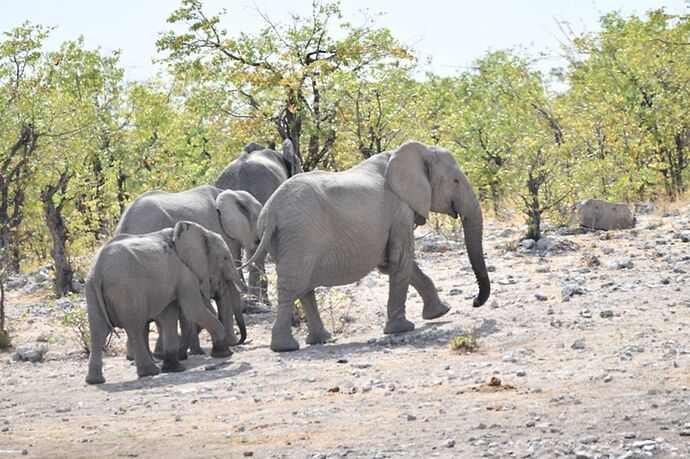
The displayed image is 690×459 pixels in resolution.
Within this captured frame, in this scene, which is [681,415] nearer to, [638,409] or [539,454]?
[638,409]

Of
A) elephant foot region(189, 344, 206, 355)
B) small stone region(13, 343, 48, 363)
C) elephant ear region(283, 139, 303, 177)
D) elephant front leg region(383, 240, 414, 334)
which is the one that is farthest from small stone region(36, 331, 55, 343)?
elephant front leg region(383, 240, 414, 334)

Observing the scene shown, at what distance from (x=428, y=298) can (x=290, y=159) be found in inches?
180

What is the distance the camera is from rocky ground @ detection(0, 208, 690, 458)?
8.53m

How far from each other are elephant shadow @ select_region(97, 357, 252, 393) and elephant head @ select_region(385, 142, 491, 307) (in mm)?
2965

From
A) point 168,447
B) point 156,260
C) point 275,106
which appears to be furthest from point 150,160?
point 168,447

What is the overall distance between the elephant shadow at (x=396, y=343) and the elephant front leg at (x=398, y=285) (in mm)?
198

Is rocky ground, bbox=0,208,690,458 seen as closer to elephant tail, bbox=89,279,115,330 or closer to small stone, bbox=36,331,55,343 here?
small stone, bbox=36,331,55,343

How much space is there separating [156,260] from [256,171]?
5.01 m

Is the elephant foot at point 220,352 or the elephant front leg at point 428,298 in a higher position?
the elephant front leg at point 428,298

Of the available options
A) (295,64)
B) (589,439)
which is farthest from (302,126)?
(589,439)

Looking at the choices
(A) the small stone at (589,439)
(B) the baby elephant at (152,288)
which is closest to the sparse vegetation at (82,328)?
(B) the baby elephant at (152,288)

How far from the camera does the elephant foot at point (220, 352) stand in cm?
1355

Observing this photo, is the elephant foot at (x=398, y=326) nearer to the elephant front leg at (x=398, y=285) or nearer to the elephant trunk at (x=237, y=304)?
the elephant front leg at (x=398, y=285)

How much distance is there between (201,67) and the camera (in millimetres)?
21359
